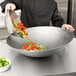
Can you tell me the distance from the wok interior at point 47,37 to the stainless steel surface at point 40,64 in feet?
0.22

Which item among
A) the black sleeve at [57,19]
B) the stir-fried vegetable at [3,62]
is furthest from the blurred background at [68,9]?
the stir-fried vegetable at [3,62]

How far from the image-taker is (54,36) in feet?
4.92

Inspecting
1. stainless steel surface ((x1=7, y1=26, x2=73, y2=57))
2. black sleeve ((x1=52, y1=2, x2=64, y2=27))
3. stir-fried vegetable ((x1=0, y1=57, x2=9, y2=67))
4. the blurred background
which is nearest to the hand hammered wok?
stainless steel surface ((x1=7, y1=26, x2=73, y2=57))

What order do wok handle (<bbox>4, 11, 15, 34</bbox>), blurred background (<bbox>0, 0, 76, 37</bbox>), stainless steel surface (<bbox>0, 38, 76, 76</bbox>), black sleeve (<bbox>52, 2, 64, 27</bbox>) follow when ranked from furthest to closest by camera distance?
blurred background (<bbox>0, 0, 76, 37</bbox>)
black sleeve (<bbox>52, 2, 64, 27</bbox>)
wok handle (<bbox>4, 11, 15, 34</bbox>)
stainless steel surface (<bbox>0, 38, 76, 76</bbox>)

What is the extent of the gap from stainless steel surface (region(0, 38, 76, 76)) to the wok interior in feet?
0.22

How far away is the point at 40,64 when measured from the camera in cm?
125

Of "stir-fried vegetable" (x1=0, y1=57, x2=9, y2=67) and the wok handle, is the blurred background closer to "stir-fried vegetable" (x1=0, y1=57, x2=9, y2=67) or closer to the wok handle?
the wok handle

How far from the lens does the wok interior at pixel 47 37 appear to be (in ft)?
4.66

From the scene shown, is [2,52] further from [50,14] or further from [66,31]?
[50,14]

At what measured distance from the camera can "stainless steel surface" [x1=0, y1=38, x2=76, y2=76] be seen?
3.77 feet

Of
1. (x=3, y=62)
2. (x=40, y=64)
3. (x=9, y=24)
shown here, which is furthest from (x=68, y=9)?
(x=3, y=62)

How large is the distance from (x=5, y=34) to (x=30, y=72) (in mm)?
2165

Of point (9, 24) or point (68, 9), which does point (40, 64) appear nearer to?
point (9, 24)

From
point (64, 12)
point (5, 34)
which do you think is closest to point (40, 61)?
point (5, 34)
